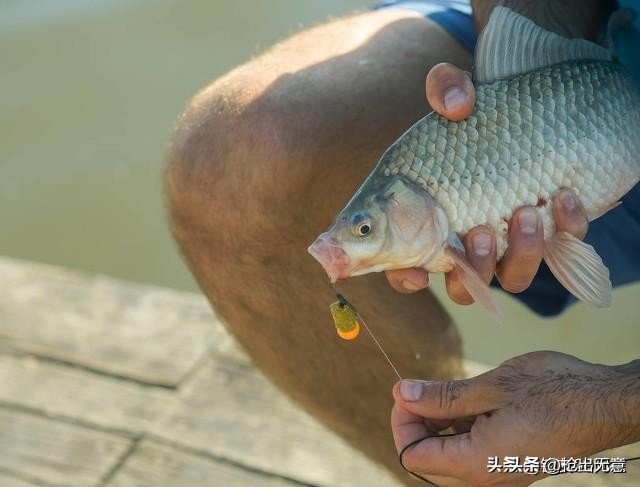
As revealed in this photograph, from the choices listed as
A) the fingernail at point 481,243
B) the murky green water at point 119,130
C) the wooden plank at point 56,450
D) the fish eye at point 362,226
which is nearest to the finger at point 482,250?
the fingernail at point 481,243

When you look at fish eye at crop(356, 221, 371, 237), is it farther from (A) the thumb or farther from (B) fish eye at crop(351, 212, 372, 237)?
(A) the thumb

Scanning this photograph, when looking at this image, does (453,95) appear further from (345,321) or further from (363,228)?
(345,321)

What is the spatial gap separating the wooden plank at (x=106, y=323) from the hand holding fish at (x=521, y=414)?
986mm

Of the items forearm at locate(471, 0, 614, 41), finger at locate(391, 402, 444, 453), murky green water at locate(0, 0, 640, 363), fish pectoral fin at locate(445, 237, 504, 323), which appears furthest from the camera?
murky green water at locate(0, 0, 640, 363)

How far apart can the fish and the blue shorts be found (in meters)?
0.31

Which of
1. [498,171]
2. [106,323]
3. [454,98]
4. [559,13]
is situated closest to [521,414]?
[498,171]

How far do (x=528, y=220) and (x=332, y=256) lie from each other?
0.25 meters

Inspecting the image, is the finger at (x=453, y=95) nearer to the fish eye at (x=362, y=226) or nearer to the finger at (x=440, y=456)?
the fish eye at (x=362, y=226)

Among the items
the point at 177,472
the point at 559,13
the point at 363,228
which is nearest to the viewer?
the point at 363,228

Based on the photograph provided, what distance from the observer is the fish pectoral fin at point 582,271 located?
Answer: 1.28m

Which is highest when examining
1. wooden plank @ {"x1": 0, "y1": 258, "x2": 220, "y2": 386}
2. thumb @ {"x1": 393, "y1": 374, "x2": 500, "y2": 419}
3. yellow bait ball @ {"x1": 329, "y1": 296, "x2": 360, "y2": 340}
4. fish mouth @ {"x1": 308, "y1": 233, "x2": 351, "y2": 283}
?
fish mouth @ {"x1": 308, "y1": 233, "x2": 351, "y2": 283}

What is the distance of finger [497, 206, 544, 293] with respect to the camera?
1253 millimetres

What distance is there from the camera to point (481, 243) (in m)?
1.25

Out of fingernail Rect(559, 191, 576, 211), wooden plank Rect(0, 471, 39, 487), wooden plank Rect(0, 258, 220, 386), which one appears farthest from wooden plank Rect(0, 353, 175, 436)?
fingernail Rect(559, 191, 576, 211)
